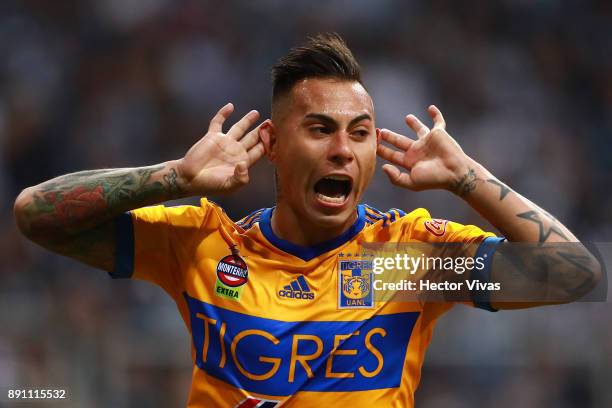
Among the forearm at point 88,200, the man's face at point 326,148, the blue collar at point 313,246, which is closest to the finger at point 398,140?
the man's face at point 326,148

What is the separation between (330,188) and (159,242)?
0.82 m

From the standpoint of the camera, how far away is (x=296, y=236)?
418 cm

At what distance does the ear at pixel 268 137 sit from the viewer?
4215mm

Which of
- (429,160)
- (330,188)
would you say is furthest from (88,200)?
(429,160)

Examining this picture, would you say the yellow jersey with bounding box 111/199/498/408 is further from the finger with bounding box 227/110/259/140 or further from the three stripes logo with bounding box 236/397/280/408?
the finger with bounding box 227/110/259/140

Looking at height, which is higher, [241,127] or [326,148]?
[241,127]

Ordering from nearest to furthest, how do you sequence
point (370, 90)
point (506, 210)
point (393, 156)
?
point (506, 210), point (393, 156), point (370, 90)

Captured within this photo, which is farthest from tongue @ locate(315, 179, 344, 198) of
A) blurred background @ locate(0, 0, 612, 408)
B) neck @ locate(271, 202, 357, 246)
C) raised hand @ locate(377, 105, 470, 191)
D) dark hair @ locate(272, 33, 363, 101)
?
blurred background @ locate(0, 0, 612, 408)

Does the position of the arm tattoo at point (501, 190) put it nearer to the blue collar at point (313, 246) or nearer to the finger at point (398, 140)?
the finger at point (398, 140)

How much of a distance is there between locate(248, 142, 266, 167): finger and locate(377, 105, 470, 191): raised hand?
1.77 feet

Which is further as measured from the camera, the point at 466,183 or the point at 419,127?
the point at 419,127

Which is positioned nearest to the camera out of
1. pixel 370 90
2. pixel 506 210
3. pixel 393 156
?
pixel 506 210

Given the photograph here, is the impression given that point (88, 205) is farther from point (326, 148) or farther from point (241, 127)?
point (326, 148)

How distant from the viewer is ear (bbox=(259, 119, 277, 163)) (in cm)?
421
